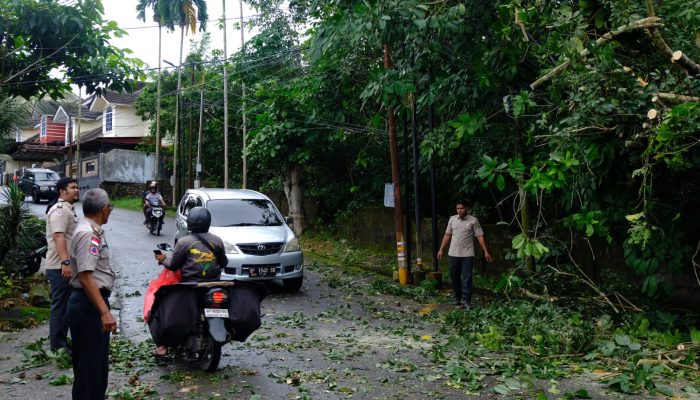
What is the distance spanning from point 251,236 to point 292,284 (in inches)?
56.8

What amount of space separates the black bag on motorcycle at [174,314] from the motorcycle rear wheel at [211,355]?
0.26 m

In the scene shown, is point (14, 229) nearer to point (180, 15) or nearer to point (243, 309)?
point (243, 309)

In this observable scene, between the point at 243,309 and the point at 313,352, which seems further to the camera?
the point at 313,352

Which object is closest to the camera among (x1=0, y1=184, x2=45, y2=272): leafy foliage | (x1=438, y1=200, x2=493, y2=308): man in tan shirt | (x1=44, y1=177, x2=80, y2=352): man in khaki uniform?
(x1=44, y1=177, x2=80, y2=352): man in khaki uniform

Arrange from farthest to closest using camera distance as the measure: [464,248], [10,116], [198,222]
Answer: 1. [464,248]
2. [10,116]
3. [198,222]

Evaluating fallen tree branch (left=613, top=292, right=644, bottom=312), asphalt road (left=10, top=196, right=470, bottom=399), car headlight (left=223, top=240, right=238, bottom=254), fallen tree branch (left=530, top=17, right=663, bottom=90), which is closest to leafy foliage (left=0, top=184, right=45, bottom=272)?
asphalt road (left=10, top=196, right=470, bottom=399)

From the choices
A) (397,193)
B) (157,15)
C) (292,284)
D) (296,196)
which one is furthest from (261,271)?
(157,15)

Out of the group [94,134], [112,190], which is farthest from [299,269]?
[94,134]

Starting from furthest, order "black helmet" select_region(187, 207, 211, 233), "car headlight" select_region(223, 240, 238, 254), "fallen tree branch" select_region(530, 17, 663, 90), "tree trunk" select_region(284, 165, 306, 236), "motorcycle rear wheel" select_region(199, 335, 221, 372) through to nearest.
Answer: "tree trunk" select_region(284, 165, 306, 236) → "car headlight" select_region(223, 240, 238, 254) → "fallen tree branch" select_region(530, 17, 663, 90) → "black helmet" select_region(187, 207, 211, 233) → "motorcycle rear wheel" select_region(199, 335, 221, 372)

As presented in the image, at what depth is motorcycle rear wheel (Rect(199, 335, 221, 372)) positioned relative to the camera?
6.86 meters

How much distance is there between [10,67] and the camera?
11523 millimetres

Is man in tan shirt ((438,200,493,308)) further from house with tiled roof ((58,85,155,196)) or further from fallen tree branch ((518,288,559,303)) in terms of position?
house with tiled roof ((58,85,155,196))

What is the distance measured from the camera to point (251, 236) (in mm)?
12242

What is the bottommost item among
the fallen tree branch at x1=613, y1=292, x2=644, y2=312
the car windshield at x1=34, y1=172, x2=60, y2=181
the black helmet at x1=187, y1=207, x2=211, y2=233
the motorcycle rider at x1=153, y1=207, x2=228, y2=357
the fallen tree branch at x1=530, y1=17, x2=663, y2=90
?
the fallen tree branch at x1=613, y1=292, x2=644, y2=312
